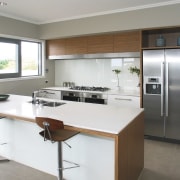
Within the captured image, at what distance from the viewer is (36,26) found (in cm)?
518

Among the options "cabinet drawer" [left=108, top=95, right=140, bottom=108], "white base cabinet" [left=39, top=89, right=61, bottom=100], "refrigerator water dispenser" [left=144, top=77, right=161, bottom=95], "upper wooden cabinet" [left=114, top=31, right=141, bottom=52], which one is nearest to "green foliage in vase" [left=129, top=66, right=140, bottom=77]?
"upper wooden cabinet" [left=114, top=31, right=141, bottom=52]

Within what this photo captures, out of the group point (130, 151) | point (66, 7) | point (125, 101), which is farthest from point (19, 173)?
point (66, 7)

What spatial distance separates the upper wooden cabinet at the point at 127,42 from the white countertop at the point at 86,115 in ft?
6.31

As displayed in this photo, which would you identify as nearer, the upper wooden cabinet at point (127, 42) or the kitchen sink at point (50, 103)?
the kitchen sink at point (50, 103)

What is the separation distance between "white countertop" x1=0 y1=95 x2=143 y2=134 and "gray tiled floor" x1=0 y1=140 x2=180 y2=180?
2.89 feet

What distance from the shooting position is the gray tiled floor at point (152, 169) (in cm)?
271

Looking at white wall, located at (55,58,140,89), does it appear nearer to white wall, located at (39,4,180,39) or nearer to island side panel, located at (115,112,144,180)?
white wall, located at (39,4,180,39)

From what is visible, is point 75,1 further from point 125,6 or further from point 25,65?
point 25,65

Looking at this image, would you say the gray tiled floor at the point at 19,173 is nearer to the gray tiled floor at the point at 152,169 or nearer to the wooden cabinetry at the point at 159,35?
the gray tiled floor at the point at 152,169

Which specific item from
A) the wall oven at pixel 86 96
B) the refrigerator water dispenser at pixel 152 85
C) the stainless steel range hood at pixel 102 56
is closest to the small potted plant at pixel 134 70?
the stainless steel range hood at pixel 102 56

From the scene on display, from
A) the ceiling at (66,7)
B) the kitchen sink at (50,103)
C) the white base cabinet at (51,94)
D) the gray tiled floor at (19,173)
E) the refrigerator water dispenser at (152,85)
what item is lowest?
the gray tiled floor at (19,173)

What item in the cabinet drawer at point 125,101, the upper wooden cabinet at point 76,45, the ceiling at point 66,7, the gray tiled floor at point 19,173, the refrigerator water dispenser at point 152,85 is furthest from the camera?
the upper wooden cabinet at point 76,45

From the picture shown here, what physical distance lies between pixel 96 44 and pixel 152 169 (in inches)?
114

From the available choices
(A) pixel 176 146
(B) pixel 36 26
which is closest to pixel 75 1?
(B) pixel 36 26
